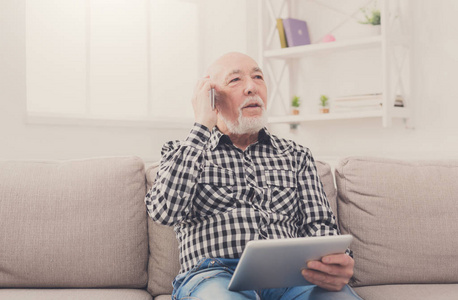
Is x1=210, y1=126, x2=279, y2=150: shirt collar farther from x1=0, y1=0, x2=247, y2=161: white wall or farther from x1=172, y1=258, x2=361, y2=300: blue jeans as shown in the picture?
x1=0, y1=0, x2=247, y2=161: white wall

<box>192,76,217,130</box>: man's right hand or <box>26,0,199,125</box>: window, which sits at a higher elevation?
<box>26,0,199,125</box>: window

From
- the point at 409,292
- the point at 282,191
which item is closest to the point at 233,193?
the point at 282,191

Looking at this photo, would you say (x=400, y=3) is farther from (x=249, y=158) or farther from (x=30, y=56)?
(x=30, y=56)

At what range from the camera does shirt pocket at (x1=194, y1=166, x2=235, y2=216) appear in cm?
150

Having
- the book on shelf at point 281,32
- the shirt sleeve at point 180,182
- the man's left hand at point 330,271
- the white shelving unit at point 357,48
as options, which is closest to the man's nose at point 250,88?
the shirt sleeve at point 180,182

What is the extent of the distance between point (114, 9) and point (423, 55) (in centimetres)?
185

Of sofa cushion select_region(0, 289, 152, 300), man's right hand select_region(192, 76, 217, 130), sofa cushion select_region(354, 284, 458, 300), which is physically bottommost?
sofa cushion select_region(354, 284, 458, 300)

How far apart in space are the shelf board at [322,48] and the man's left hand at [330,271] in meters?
1.88

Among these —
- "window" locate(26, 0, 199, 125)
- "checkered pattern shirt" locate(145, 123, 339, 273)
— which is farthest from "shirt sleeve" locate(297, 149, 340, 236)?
"window" locate(26, 0, 199, 125)

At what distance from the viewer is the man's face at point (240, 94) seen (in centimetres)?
168

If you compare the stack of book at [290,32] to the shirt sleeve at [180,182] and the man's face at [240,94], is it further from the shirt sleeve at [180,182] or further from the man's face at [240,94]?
the shirt sleeve at [180,182]

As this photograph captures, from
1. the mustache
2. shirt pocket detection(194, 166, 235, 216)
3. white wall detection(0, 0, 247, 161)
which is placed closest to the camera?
shirt pocket detection(194, 166, 235, 216)

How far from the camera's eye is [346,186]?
1.79 m

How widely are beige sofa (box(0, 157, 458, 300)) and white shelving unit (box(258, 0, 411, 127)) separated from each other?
3.64 feet
